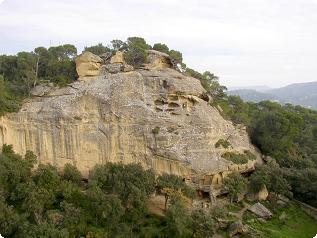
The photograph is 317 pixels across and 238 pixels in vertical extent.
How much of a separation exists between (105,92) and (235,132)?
42.4 ft

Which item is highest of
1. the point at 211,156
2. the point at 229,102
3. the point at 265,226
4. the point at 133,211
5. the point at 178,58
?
the point at 178,58

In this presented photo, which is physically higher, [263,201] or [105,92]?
[105,92]

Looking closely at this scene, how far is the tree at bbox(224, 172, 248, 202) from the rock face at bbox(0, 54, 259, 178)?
1.13 metres

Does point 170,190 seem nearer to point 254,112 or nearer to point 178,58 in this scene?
point 178,58

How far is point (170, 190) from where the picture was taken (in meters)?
32.6

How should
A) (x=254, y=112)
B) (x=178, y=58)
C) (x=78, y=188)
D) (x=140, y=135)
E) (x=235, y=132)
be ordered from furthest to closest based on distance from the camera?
1. (x=254, y=112)
2. (x=178, y=58)
3. (x=235, y=132)
4. (x=140, y=135)
5. (x=78, y=188)

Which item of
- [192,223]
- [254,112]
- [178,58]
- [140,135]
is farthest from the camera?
[254,112]

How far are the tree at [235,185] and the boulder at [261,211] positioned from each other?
1.59m

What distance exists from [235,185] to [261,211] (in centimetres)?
303

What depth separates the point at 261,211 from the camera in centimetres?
3625

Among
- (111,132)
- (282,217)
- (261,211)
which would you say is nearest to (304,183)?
(282,217)

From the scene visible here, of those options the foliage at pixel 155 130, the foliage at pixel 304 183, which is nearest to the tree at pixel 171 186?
the foliage at pixel 155 130

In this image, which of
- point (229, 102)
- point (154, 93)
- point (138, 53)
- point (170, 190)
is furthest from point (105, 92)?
point (229, 102)

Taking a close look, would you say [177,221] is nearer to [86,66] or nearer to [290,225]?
[290,225]
